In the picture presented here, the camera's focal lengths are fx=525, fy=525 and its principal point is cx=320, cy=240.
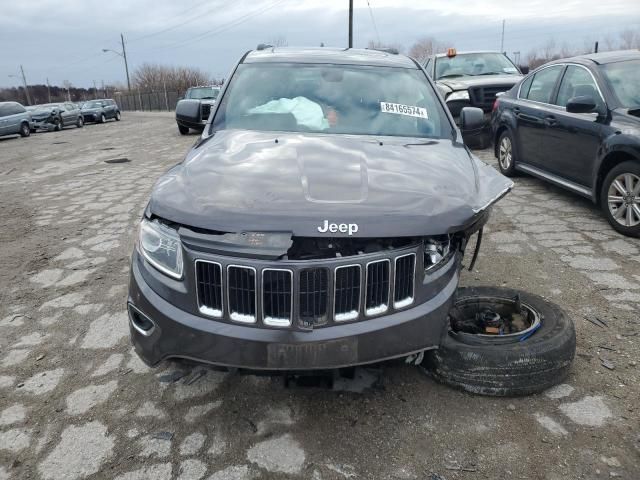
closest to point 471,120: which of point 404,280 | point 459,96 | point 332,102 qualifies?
point 332,102

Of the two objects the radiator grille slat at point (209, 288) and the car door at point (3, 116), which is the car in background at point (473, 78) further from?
the car door at point (3, 116)

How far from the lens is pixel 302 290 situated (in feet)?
7.08

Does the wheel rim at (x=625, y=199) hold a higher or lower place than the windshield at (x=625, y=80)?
lower

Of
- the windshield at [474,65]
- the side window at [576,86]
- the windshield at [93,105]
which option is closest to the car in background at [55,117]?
the windshield at [93,105]

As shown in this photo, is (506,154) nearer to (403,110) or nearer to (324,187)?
(403,110)

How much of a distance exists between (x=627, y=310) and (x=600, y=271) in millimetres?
769

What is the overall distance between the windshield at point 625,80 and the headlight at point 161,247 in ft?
15.9

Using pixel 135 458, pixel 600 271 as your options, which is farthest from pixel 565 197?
pixel 135 458

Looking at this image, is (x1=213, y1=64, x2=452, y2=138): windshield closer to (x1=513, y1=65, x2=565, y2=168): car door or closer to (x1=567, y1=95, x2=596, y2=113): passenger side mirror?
(x1=567, y1=95, x2=596, y2=113): passenger side mirror

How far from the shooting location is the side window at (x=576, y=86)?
565 cm

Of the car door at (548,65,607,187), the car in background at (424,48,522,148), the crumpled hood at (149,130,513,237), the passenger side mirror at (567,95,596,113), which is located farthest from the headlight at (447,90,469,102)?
the crumpled hood at (149,130,513,237)

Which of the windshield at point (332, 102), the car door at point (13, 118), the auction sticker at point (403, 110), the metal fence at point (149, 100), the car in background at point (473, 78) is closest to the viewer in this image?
the windshield at point (332, 102)

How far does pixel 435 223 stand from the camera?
2301mm

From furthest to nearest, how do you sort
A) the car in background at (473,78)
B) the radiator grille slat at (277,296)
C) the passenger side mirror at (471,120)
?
the car in background at (473,78) → the passenger side mirror at (471,120) → the radiator grille slat at (277,296)
